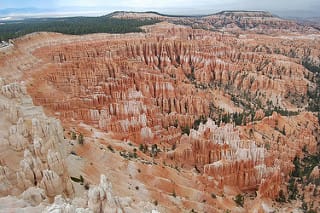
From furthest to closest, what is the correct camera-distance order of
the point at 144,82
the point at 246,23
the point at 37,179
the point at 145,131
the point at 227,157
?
the point at 246,23
the point at 144,82
the point at 145,131
the point at 227,157
the point at 37,179

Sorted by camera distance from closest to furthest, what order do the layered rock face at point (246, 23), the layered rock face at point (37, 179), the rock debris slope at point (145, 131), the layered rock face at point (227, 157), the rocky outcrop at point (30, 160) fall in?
1. the layered rock face at point (37, 179)
2. the rocky outcrop at point (30, 160)
3. the rock debris slope at point (145, 131)
4. the layered rock face at point (227, 157)
5. the layered rock face at point (246, 23)

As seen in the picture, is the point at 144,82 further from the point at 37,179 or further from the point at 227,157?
the point at 37,179

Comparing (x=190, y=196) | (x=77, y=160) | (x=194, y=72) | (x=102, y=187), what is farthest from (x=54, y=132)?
(x=194, y=72)

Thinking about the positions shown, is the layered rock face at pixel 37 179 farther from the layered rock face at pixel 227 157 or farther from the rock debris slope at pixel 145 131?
the layered rock face at pixel 227 157

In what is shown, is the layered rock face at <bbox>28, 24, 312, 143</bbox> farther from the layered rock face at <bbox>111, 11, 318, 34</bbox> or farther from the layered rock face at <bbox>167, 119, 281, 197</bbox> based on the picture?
the layered rock face at <bbox>111, 11, 318, 34</bbox>

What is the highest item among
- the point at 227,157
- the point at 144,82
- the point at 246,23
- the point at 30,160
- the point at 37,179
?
the point at 30,160

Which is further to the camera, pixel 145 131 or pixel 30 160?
pixel 145 131

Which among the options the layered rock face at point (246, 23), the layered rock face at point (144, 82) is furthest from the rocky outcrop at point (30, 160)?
the layered rock face at point (246, 23)

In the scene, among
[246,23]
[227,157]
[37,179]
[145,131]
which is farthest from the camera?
[246,23]

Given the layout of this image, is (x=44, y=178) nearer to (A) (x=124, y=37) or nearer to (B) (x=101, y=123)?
(B) (x=101, y=123)

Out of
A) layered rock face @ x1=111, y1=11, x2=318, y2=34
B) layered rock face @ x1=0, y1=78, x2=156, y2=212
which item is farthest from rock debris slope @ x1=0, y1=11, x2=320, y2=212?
layered rock face @ x1=111, y1=11, x2=318, y2=34

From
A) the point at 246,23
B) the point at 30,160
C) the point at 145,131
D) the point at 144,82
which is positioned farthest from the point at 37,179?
the point at 246,23

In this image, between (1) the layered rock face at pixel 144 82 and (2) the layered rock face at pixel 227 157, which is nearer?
(2) the layered rock face at pixel 227 157
